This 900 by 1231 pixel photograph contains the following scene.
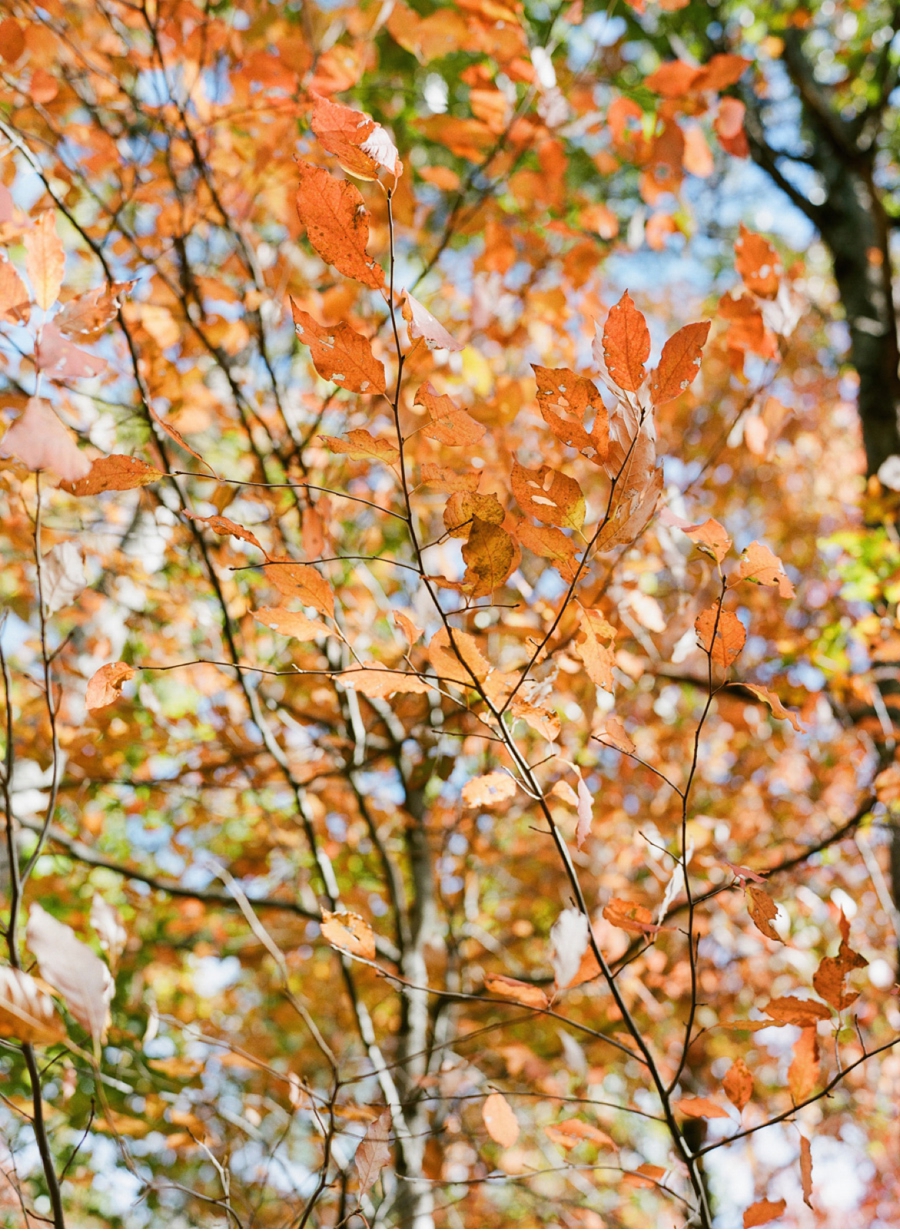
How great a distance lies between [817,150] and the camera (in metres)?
4.11

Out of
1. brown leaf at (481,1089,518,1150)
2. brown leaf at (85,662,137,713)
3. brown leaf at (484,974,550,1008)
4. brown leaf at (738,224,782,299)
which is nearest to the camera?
brown leaf at (85,662,137,713)

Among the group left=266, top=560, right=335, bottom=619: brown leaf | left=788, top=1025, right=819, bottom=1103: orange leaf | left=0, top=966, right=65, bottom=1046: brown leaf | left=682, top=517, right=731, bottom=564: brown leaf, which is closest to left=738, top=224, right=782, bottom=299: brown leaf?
left=682, top=517, right=731, bottom=564: brown leaf

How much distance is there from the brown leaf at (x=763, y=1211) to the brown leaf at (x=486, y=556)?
0.92m

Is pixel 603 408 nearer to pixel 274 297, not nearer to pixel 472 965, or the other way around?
pixel 274 297

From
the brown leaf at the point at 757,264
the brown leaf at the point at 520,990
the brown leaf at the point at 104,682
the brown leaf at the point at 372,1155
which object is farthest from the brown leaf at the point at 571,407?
the brown leaf at the point at 757,264

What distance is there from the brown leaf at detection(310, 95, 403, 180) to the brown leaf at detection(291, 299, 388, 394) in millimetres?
138

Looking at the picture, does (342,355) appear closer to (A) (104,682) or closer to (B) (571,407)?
(B) (571,407)

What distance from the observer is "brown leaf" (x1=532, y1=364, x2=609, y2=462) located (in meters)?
0.78

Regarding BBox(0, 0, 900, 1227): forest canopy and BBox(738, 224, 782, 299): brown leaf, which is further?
BBox(738, 224, 782, 299): brown leaf

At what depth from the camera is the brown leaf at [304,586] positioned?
0.88m

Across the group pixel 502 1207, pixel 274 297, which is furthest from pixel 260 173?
pixel 502 1207

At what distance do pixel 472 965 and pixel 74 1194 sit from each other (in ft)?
7.18

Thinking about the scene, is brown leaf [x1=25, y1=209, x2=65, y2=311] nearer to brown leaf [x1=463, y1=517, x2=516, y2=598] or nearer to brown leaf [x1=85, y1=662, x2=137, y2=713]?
brown leaf [x1=85, y1=662, x2=137, y2=713]

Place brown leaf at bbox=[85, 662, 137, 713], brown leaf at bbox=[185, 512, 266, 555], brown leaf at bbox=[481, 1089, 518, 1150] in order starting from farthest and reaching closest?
brown leaf at bbox=[481, 1089, 518, 1150] < brown leaf at bbox=[85, 662, 137, 713] < brown leaf at bbox=[185, 512, 266, 555]
